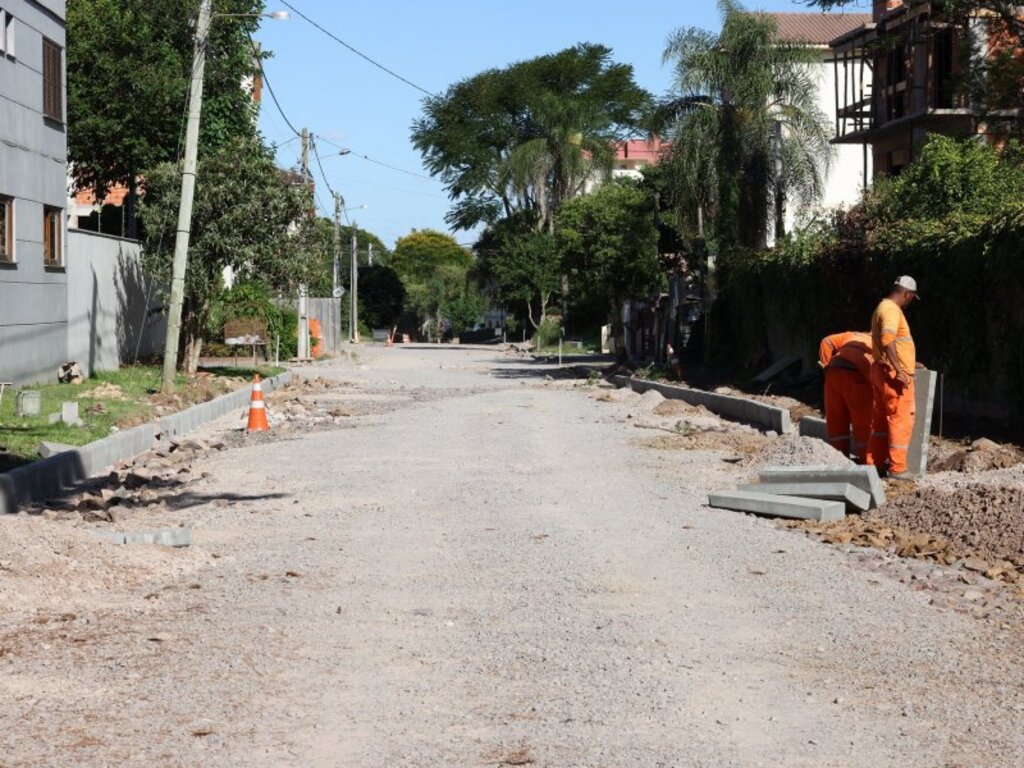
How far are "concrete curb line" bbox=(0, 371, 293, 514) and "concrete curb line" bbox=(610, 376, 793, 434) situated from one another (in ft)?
27.5

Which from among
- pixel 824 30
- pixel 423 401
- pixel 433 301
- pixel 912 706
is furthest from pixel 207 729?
pixel 433 301

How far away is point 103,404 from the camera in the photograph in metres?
20.8

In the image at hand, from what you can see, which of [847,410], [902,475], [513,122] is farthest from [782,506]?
[513,122]

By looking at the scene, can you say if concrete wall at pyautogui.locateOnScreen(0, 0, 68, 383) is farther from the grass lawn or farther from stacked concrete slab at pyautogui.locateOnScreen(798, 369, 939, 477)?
stacked concrete slab at pyautogui.locateOnScreen(798, 369, 939, 477)

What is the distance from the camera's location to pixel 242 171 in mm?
31641

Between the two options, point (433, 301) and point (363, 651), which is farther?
point (433, 301)

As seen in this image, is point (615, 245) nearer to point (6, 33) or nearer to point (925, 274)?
point (6, 33)

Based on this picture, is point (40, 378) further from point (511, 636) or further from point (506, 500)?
point (511, 636)

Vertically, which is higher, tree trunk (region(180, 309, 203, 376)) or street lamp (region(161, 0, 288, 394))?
street lamp (region(161, 0, 288, 394))

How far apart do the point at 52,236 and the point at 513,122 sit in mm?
59822

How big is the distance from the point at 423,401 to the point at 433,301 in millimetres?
90465

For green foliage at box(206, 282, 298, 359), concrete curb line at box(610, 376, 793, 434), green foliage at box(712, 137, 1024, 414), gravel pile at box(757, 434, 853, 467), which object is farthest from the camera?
green foliage at box(206, 282, 298, 359)

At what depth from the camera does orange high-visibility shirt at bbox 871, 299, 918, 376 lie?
44.4ft

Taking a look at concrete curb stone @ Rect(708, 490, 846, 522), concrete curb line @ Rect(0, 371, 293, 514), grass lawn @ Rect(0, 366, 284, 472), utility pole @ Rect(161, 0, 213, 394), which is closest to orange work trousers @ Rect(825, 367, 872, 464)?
concrete curb stone @ Rect(708, 490, 846, 522)
